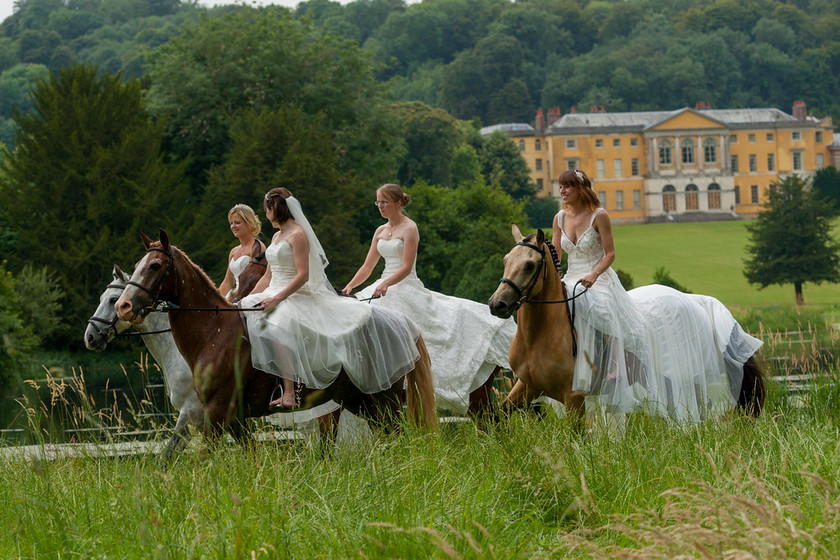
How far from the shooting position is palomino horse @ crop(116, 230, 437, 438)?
8.13 m

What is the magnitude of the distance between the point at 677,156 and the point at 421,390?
372 ft

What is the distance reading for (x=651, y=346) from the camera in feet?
30.7

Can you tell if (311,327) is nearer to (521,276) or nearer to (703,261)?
(521,276)

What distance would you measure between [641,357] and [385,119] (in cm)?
3803

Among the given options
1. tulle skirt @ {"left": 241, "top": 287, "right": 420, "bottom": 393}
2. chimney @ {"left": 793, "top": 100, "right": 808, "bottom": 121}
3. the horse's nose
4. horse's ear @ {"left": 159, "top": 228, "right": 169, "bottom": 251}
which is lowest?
tulle skirt @ {"left": 241, "top": 287, "right": 420, "bottom": 393}

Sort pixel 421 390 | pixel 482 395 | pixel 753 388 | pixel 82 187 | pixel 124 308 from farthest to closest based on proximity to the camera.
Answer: pixel 82 187 < pixel 482 395 < pixel 753 388 < pixel 421 390 < pixel 124 308

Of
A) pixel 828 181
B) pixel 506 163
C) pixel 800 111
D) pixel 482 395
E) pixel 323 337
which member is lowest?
pixel 828 181

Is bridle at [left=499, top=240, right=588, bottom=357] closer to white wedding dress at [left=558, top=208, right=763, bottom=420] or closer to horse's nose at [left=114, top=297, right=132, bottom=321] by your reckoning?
white wedding dress at [left=558, top=208, right=763, bottom=420]

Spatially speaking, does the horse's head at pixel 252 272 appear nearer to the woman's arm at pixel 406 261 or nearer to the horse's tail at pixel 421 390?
the woman's arm at pixel 406 261

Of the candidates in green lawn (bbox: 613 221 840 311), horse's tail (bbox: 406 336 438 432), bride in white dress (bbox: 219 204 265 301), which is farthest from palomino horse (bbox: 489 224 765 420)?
green lawn (bbox: 613 221 840 311)

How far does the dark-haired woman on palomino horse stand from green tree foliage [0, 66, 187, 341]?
28172 mm

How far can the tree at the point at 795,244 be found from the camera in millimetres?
60000

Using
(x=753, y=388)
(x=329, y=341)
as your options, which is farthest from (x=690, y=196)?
(x=329, y=341)

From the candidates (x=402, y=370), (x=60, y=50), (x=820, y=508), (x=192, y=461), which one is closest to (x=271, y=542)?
(x=820, y=508)
